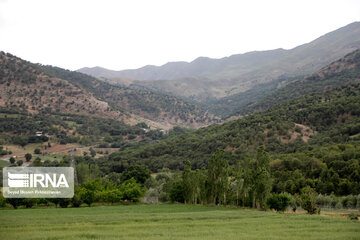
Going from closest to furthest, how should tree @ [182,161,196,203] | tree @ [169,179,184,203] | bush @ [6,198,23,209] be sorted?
1. bush @ [6,198,23,209]
2. tree @ [182,161,196,203]
3. tree @ [169,179,184,203]

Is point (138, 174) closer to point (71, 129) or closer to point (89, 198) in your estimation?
point (89, 198)

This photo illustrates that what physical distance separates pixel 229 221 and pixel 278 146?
75.0 metres

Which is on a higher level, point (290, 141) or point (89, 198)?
point (290, 141)

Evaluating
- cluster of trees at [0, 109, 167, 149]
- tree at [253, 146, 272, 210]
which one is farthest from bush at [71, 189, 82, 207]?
cluster of trees at [0, 109, 167, 149]

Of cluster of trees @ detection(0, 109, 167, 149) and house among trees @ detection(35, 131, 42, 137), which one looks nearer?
house among trees @ detection(35, 131, 42, 137)

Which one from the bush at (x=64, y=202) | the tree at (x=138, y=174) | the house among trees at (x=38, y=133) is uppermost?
the house among trees at (x=38, y=133)

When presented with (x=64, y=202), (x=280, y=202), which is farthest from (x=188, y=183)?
(x=64, y=202)

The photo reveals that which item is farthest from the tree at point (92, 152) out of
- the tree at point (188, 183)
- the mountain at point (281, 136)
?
the tree at point (188, 183)

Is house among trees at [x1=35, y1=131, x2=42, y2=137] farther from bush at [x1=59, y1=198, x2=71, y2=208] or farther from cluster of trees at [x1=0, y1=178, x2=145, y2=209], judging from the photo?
bush at [x1=59, y1=198, x2=71, y2=208]

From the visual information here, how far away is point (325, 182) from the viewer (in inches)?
2359

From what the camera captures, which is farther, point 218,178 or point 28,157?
point 28,157

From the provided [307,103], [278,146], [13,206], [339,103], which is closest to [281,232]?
[13,206]

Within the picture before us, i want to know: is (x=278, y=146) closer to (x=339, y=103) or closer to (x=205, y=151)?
(x=205, y=151)

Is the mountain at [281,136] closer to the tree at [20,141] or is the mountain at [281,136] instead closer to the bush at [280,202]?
the tree at [20,141]
